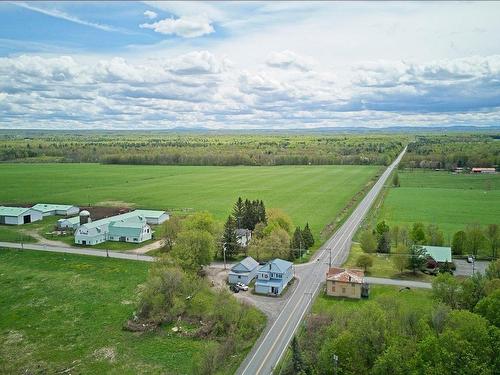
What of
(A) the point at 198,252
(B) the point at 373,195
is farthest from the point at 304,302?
(B) the point at 373,195

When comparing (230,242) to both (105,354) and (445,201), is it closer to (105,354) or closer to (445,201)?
(105,354)

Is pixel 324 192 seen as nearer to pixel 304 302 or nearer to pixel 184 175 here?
pixel 184 175

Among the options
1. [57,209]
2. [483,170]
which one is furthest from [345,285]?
[483,170]

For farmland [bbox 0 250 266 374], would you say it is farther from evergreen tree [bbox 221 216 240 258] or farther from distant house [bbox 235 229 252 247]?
distant house [bbox 235 229 252 247]

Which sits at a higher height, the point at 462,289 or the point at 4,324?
the point at 462,289

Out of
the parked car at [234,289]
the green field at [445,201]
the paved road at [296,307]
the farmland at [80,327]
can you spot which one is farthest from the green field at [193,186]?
the farmland at [80,327]

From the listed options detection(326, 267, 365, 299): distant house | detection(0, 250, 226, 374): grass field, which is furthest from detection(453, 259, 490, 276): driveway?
detection(0, 250, 226, 374): grass field
